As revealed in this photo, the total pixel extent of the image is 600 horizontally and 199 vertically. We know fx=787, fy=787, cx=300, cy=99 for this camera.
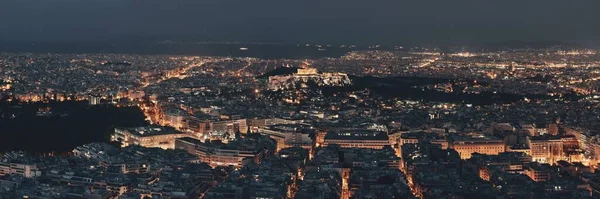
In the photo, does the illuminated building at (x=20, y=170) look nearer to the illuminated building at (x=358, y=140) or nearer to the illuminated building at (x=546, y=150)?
the illuminated building at (x=358, y=140)

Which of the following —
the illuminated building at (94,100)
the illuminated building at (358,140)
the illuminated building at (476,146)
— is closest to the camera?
the illuminated building at (476,146)

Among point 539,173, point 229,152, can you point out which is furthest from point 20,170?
point 539,173

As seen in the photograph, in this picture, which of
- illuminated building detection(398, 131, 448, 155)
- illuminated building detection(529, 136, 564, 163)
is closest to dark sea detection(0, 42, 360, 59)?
illuminated building detection(398, 131, 448, 155)

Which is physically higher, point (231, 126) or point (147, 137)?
point (147, 137)

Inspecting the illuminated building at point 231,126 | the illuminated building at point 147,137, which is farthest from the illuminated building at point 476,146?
the illuminated building at point 147,137

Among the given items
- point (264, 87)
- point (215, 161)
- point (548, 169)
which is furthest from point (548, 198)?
point (264, 87)

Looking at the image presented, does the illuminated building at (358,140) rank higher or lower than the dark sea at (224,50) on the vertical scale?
higher

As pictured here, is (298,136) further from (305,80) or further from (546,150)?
(305,80)

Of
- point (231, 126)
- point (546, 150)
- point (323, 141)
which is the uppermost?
point (546, 150)
